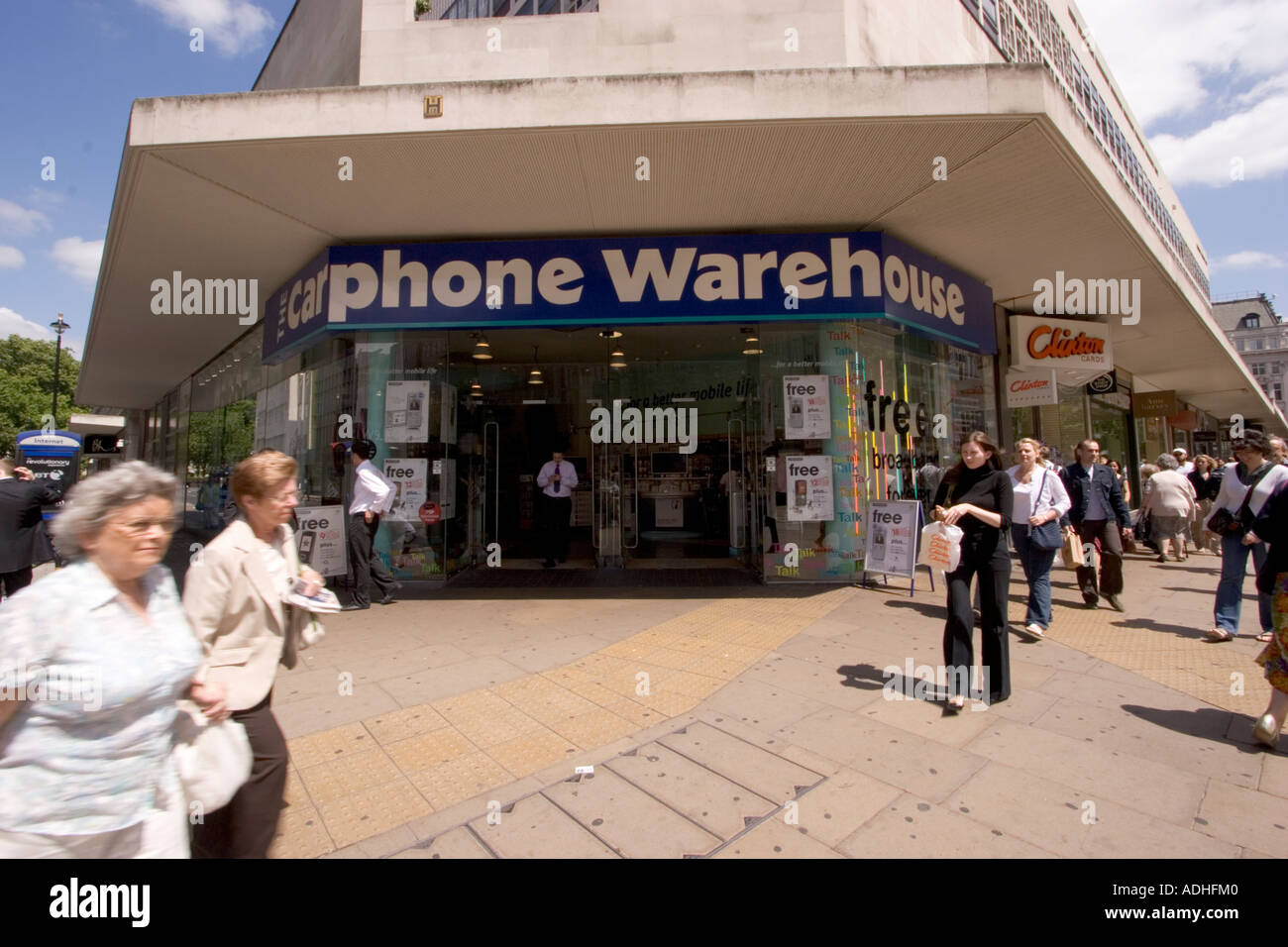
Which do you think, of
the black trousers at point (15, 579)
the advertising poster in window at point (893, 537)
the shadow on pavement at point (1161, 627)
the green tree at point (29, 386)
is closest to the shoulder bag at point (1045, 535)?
the shadow on pavement at point (1161, 627)

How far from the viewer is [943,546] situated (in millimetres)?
3814

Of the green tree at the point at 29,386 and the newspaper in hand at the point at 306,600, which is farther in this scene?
the green tree at the point at 29,386

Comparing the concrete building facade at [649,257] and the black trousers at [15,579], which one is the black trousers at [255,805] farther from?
the black trousers at [15,579]

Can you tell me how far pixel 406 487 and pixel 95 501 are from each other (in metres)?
6.50

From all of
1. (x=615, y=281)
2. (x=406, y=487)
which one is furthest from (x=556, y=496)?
(x=615, y=281)

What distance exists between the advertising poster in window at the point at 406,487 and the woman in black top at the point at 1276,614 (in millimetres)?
7779

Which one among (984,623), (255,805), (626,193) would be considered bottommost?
(255,805)

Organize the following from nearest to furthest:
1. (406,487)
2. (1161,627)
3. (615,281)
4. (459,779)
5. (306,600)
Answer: (306,600), (459,779), (1161,627), (615,281), (406,487)

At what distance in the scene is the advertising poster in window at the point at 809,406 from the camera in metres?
7.68

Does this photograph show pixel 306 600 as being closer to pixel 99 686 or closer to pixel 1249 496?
pixel 99 686

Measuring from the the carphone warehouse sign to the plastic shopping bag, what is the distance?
418 cm

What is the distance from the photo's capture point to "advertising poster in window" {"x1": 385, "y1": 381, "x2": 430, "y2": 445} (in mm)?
7977

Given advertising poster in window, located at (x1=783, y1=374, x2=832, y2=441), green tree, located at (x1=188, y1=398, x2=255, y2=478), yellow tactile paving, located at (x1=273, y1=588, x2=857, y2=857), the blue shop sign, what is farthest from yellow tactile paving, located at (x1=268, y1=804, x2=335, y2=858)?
the blue shop sign
